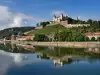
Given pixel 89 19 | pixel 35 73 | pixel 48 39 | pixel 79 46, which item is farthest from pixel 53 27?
pixel 35 73

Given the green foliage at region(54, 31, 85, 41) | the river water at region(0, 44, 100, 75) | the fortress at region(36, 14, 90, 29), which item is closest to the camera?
the river water at region(0, 44, 100, 75)

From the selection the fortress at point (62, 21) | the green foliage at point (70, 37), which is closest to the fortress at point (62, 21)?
the fortress at point (62, 21)

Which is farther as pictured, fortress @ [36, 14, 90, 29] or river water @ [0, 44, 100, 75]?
fortress @ [36, 14, 90, 29]

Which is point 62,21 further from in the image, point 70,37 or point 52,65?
point 52,65

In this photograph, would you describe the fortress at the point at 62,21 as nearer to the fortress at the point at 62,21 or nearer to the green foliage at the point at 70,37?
the fortress at the point at 62,21

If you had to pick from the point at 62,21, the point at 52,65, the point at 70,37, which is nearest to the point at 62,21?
the point at 62,21

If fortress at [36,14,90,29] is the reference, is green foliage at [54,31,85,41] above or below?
below

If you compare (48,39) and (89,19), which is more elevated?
(89,19)

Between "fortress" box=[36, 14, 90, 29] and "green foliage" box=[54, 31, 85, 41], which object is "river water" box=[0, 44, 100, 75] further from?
"fortress" box=[36, 14, 90, 29]

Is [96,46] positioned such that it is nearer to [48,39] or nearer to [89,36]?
[89,36]

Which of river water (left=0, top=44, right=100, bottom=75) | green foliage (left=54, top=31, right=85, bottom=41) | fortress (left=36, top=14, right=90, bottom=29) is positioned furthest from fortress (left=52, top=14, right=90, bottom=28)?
river water (left=0, top=44, right=100, bottom=75)

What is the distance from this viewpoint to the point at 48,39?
383 feet

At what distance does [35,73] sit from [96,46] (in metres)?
47.5

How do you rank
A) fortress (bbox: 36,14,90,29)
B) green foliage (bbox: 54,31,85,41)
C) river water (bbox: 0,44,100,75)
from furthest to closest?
1. fortress (bbox: 36,14,90,29)
2. green foliage (bbox: 54,31,85,41)
3. river water (bbox: 0,44,100,75)
